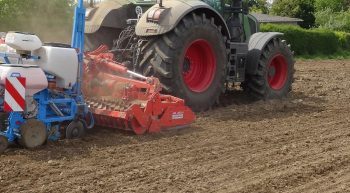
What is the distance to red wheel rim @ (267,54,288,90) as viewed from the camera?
30.8 feet

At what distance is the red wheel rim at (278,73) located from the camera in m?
9.38

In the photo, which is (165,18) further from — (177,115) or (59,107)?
(59,107)

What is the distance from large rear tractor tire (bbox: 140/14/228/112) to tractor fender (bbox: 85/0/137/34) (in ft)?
4.39

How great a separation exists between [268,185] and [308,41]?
2373 cm

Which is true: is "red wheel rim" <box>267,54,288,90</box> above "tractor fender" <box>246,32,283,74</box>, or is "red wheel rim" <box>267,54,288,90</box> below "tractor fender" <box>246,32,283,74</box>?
below

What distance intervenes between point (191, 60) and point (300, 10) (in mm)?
52814

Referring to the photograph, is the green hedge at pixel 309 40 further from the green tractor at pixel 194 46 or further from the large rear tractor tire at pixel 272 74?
the green tractor at pixel 194 46

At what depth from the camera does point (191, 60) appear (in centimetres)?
761

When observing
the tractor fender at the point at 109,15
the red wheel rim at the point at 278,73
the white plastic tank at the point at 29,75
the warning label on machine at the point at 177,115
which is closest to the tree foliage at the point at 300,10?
the red wheel rim at the point at 278,73

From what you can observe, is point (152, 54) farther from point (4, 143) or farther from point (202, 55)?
point (4, 143)

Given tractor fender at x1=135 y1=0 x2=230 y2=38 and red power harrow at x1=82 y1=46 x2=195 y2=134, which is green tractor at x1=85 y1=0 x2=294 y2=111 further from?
red power harrow at x1=82 y1=46 x2=195 y2=134

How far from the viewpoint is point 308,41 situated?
27.1 m

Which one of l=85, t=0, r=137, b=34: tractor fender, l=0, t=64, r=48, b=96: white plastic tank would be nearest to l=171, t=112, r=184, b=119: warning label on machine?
l=0, t=64, r=48, b=96: white plastic tank

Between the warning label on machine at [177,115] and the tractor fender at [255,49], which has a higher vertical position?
the tractor fender at [255,49]
